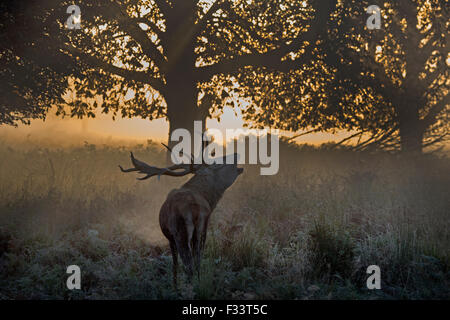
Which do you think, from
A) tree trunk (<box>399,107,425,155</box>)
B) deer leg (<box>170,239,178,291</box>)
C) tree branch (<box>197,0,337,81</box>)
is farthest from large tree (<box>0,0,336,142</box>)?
deer leg (<box>170,239,178,291</box>)

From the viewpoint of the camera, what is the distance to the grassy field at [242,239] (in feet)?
20.4

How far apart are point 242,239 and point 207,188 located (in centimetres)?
236

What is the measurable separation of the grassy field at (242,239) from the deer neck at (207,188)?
93 centimetres

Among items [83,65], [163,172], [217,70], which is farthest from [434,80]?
[163,172]

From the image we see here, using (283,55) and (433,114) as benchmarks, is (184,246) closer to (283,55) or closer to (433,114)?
(283,55)

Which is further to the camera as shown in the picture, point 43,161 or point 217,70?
point 43,161

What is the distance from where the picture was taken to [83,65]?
1200cm

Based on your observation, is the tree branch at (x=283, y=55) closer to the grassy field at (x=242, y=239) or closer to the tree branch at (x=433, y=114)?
the grassy field at (x=242, y=239)

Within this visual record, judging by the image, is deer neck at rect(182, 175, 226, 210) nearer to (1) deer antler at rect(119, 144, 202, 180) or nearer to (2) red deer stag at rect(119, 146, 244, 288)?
(2) red deer stag at rect(119, 146, 244, 288)

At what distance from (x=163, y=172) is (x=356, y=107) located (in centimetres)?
938

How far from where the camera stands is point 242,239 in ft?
25.4

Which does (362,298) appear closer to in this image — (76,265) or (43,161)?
(76,265)

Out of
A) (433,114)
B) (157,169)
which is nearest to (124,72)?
(157,169)
